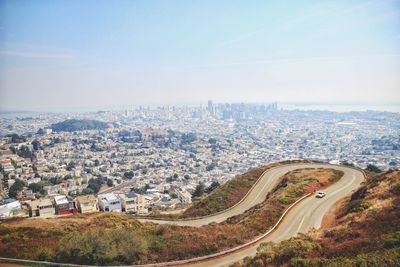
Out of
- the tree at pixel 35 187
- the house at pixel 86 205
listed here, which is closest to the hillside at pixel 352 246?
the house at pixel 86 205

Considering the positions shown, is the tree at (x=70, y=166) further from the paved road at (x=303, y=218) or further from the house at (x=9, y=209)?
the paved road at (x=303, y=218)

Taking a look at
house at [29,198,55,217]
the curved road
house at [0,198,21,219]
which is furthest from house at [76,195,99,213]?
the curved road

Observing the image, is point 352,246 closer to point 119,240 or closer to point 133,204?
point 119,240

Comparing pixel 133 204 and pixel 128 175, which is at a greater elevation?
pixel 133 204

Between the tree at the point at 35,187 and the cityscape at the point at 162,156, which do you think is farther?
the cityscape at the point at 162,156

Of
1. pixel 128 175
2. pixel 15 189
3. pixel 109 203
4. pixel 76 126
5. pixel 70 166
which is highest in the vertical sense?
pixel 109 203

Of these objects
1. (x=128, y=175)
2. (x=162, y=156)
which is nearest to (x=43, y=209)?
(x=128, y=175)

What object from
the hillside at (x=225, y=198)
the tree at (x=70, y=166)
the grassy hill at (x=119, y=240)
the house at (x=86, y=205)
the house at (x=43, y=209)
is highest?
the grassy hill at (x=119, y=240)

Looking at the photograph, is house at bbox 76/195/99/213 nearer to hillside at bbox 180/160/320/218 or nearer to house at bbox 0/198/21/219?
house at bbox 0/198/21/219
